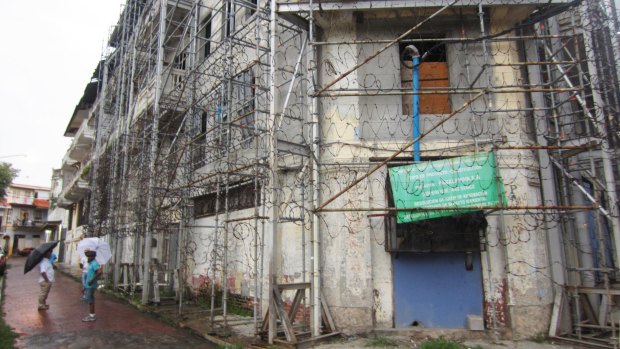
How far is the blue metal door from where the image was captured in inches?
304

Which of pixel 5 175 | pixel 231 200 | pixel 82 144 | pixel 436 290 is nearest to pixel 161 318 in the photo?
pixel 231 200

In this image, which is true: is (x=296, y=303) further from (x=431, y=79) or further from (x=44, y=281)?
(x=44, y=281)

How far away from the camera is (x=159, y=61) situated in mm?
13234

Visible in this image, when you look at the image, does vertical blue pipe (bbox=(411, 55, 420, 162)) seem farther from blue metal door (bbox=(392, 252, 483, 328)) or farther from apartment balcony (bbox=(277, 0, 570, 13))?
blue metal door (bbox=(392, 252, 483, 328))

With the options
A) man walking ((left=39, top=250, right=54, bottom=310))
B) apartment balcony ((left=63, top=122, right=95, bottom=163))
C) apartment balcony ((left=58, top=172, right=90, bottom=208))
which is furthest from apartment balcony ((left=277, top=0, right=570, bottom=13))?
apartment balcony ((left=63, top=122, right=95, bottom=163))

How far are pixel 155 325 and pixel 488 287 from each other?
22.7 ft

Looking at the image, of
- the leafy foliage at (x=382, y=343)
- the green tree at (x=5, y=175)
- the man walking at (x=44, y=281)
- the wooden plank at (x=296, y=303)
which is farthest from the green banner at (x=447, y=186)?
the green tree at (x=5, y=175)

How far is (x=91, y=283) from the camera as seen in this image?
32.0ft

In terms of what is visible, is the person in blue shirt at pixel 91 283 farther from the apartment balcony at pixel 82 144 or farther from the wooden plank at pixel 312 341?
the apartment balcony at pixel 82 144

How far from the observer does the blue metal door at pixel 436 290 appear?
7.73 meters

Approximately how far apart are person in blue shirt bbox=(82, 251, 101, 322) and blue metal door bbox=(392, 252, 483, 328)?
671 centimetres

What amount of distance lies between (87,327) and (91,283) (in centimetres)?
113

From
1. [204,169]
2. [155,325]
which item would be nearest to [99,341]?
[155,325]

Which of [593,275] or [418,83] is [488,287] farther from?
A: [418,83]
